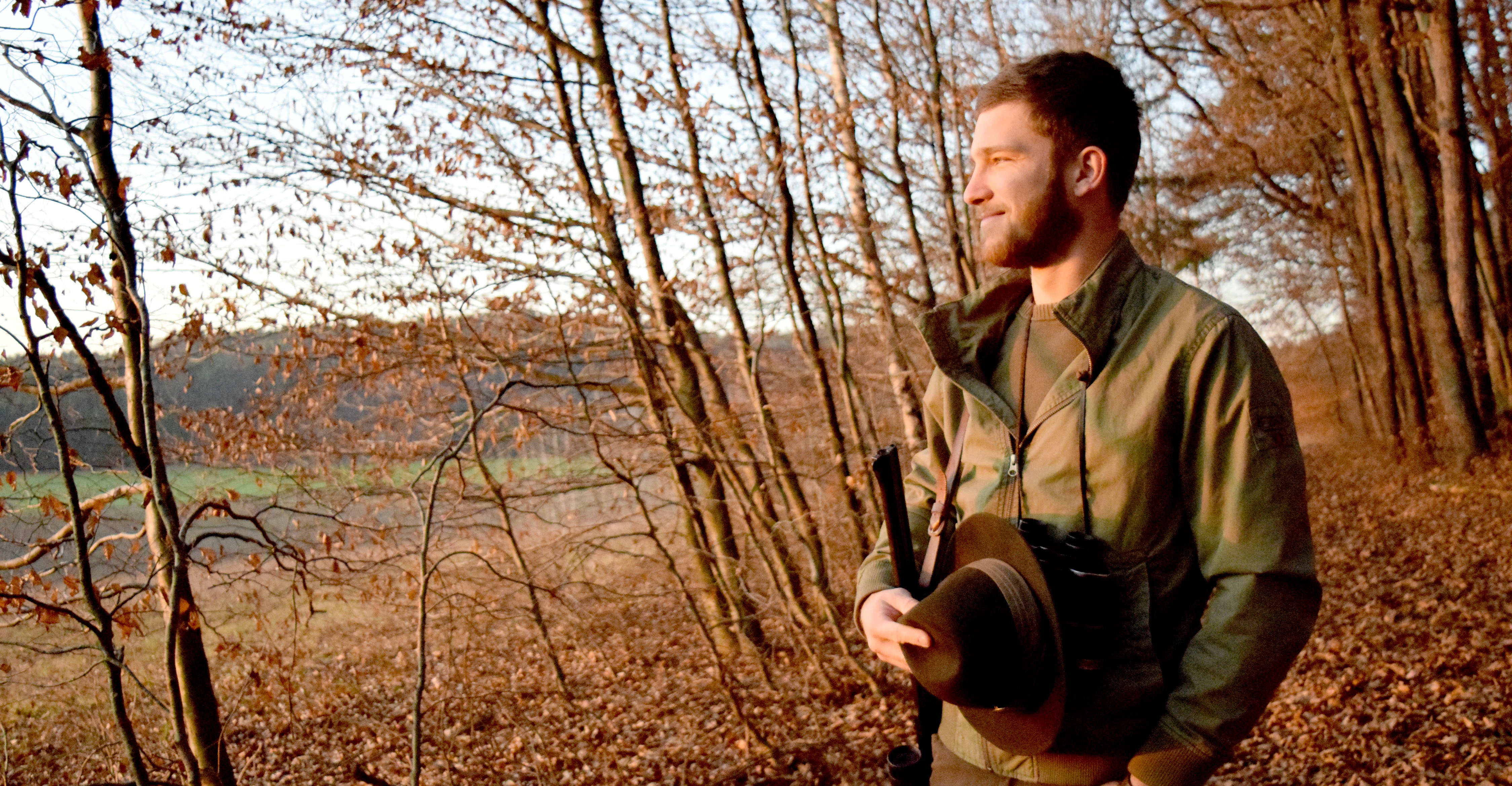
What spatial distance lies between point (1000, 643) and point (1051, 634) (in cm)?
9

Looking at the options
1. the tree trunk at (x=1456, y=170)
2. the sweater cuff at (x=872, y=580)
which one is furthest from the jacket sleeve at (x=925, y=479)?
the tree trunk at (x=1456, y=170)

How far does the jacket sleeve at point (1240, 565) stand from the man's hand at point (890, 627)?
394mm

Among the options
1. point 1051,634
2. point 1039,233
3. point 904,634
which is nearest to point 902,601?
point 904,634

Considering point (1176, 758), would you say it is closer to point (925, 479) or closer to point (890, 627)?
point (890, 627)

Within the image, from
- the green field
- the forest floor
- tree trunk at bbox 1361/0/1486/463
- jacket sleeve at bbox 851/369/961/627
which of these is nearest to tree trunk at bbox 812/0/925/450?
the forest floor

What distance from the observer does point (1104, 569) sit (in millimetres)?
1525

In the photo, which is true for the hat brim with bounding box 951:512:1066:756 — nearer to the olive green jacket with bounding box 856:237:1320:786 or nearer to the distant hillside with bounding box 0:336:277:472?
the olive green jacket with bounding box 856:237:1320:786

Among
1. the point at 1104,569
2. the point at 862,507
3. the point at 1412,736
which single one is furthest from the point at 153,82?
the point at 1412,736

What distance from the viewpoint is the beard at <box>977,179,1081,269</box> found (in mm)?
1691

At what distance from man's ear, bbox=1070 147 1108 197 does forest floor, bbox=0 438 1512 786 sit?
13.2 ft

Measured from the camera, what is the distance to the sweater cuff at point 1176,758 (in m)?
1.43

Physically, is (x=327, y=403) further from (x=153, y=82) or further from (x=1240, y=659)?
(x=1240, y=659)

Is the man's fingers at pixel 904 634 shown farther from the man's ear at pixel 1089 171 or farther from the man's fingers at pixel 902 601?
the man's ear at pixel 1089 171

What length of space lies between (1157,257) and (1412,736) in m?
16.7
